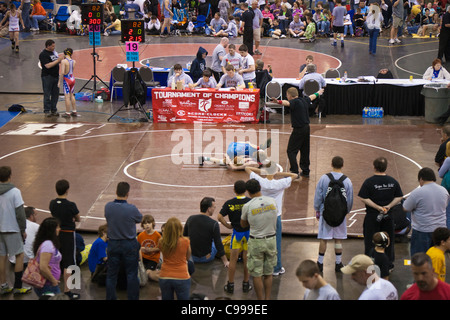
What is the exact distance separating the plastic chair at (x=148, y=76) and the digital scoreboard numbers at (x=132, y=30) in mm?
1264

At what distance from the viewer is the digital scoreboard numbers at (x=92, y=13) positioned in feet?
65.5

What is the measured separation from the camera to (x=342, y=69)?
76.8 ft

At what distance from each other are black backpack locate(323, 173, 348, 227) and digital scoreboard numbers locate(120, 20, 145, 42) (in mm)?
10529

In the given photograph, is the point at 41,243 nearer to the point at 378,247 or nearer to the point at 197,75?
the point at 378,247

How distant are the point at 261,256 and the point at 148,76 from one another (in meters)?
12.2

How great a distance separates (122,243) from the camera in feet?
28.1

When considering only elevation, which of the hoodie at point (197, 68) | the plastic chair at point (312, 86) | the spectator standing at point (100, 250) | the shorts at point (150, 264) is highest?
the hoodie at point (197, 68)

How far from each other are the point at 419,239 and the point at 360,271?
227 cm

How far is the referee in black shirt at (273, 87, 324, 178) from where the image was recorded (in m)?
13.0

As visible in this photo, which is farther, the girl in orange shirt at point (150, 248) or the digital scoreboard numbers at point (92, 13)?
the digital scoreboard numbers at point (92, 13)

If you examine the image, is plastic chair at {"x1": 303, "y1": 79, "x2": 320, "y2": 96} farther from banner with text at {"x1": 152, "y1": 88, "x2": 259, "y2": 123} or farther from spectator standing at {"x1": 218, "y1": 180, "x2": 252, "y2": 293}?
spectator standing at {"x1": 218, "y1": 180, "x2": 252, "y2": 293}

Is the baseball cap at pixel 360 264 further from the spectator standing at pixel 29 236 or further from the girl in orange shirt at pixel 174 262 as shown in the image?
the spectator standing at pixel 29 236

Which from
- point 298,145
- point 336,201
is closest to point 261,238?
point 336,201

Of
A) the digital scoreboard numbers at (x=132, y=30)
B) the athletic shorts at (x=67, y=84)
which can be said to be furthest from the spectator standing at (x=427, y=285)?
the digital scoreboard numbers at (x=132, y=30)
